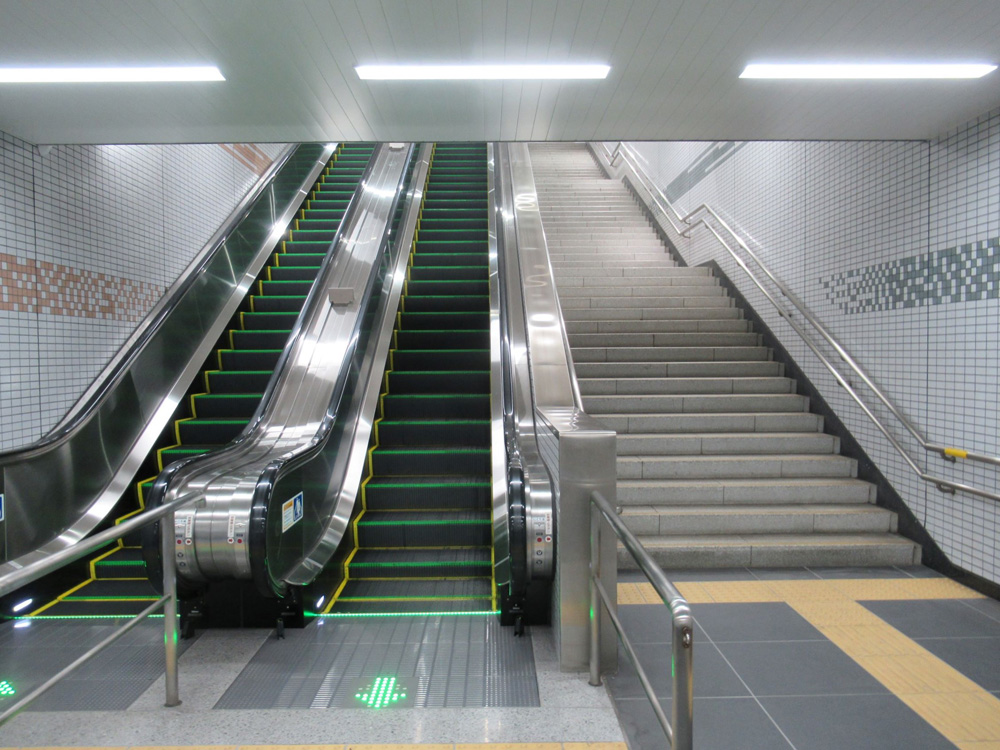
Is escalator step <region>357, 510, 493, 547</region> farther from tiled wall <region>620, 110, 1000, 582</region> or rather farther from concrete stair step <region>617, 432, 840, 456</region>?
tiled wall <region>620, 110, 1000, 582</region>

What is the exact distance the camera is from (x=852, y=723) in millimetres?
2443

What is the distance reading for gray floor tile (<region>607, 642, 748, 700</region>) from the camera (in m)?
2.68

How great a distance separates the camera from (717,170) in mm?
7691

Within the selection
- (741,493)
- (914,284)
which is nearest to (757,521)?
(741,493)

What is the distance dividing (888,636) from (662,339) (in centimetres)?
370

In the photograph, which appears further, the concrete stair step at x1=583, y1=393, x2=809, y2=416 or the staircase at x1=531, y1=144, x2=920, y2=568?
the concrete stair step at x1=583, y1=393, x2=809, y2=416

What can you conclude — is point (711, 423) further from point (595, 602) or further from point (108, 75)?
point (108, 75)

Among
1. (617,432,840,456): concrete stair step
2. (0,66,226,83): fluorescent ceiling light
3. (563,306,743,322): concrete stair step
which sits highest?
(0,66,226,83): fluorescent ceiling light

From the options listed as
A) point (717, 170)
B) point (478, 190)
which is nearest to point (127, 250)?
point (478, 190)

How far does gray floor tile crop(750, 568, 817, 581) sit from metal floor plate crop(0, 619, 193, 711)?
3387mm

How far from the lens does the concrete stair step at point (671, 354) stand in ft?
20.3

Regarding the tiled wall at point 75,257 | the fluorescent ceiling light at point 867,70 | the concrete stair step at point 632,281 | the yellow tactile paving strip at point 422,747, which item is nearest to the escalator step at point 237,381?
the tiled wall at point 75,257

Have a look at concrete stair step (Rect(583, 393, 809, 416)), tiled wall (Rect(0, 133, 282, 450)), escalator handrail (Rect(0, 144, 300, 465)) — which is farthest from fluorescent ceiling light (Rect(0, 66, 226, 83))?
concrete stair step (Rect(583, 393, 809, 416))

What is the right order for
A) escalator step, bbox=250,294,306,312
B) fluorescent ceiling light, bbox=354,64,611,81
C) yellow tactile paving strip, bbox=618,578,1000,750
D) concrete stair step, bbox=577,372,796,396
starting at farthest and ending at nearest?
escalator step, bbox=250,294,306,312, concrete stair step, bbox=577,372,796,396, fluorescent ceiling light, bbox=354,64,611,81, yellow tactile paving strip, bbox=618,578,1000,750
